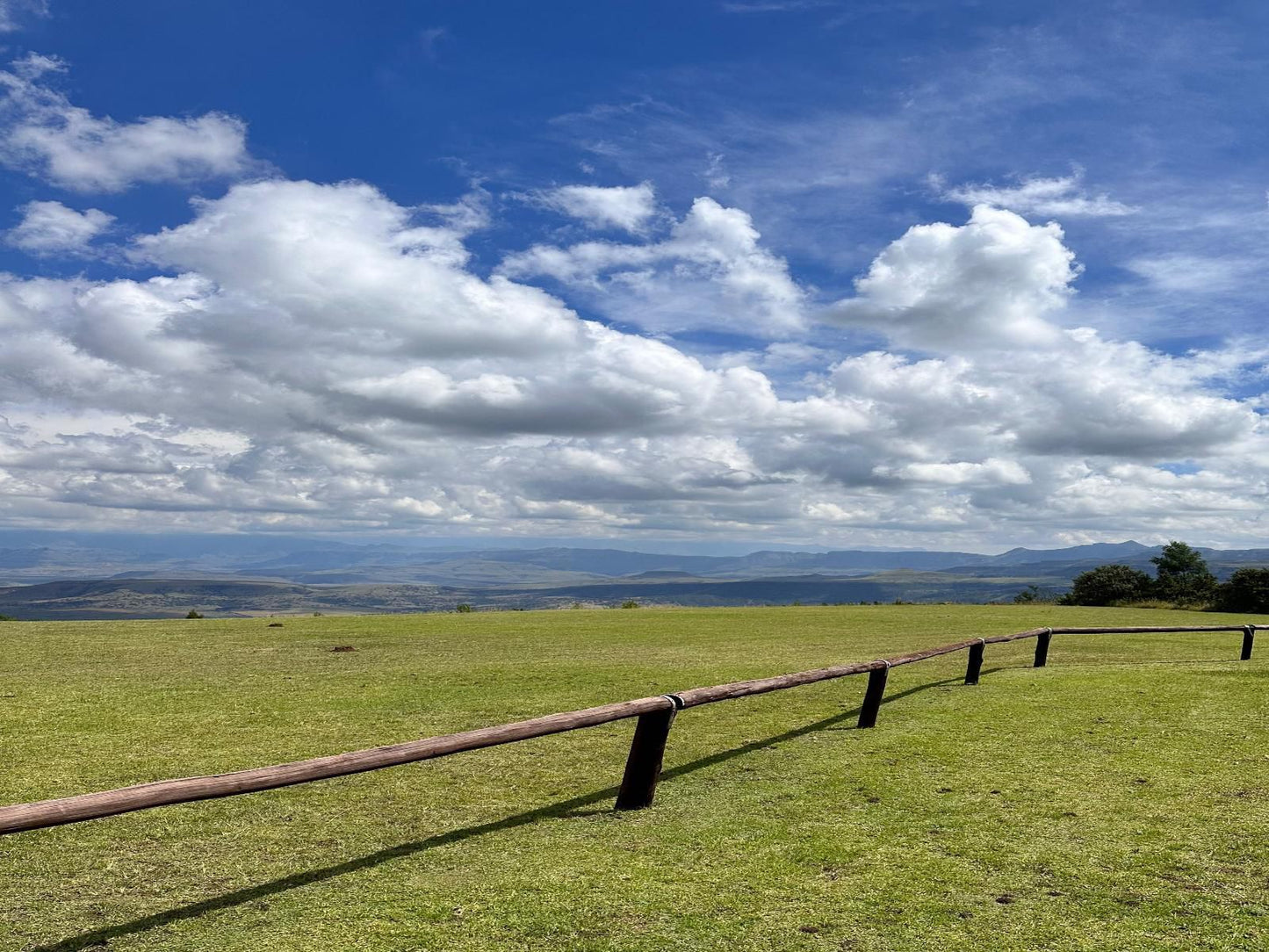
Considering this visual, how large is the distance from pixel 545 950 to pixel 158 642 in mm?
21652

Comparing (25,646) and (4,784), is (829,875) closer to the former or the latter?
(4,784)

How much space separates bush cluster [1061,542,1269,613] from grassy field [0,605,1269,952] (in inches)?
1742

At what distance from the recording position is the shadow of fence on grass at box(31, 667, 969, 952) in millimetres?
4695

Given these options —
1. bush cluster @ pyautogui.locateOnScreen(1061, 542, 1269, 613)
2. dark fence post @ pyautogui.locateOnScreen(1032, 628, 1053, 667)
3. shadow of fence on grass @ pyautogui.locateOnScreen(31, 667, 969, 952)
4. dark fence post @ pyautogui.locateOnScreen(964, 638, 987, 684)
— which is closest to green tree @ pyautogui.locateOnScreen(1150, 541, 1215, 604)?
bush cluster @ pyautogui.locateOnScreen(1061, 542, 1269, 613)

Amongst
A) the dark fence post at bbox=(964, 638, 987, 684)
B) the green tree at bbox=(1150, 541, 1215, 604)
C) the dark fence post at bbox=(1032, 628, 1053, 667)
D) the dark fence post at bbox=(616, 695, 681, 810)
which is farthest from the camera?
the green tree at bbox=(1150, 541, 1215, 604)

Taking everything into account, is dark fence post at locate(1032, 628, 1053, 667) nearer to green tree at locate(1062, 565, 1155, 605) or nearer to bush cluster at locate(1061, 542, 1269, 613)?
bush cluster at locate(1061, 542, 1269, 613)

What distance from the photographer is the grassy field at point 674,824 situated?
473cm

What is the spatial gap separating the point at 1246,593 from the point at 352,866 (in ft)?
195

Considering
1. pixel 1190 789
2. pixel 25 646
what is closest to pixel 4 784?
pixel 1190 789

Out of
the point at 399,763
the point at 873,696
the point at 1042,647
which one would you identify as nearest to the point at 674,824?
the point at 399,763

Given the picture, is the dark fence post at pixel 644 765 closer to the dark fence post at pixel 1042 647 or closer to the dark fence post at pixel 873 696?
the dark fence post at pixel 873 696

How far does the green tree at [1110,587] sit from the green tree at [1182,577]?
4.08ft

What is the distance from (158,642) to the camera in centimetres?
2214

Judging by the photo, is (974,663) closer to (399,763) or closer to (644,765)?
(644,765)
